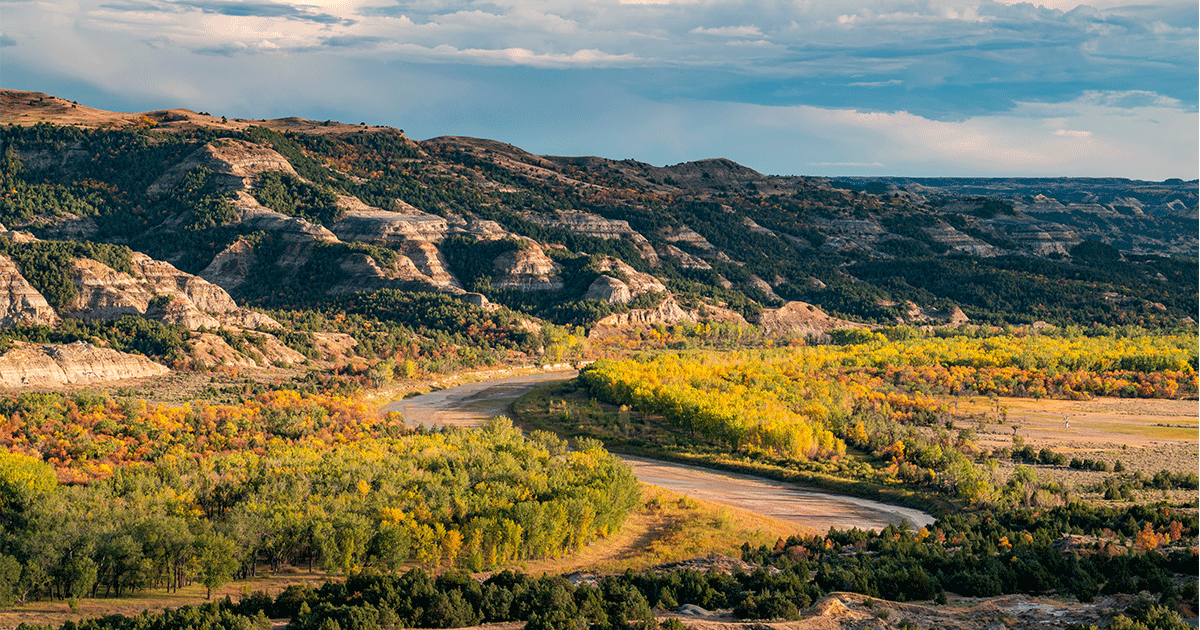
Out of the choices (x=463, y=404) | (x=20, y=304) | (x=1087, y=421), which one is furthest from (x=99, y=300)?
(x=1087, y=421)

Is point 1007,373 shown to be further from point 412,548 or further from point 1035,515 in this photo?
point 412,548

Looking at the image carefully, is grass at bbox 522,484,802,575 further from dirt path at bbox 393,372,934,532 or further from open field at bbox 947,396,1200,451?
open field at bbox 947,396,1200,451

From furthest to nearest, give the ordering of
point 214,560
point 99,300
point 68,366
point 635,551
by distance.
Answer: point 99,300 < point 68,366 < point 635,551 < point 214,560

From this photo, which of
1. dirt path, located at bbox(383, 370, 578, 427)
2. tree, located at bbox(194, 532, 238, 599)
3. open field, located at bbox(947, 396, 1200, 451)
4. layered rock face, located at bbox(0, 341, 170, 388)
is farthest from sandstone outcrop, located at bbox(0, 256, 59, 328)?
open field, located at bbox(947, 396, 1200, 451)

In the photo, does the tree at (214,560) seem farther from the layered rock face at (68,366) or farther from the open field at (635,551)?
the layered rock face at (68,366)

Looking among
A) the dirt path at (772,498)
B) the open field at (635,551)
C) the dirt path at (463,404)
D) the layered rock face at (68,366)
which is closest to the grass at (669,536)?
the open field at (635,551)

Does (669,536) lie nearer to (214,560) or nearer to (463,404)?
(214,560)
